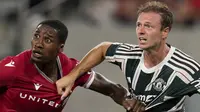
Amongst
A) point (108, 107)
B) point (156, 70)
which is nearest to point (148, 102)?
point (156, 70)

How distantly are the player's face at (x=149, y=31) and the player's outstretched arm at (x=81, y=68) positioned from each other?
368 millimetres

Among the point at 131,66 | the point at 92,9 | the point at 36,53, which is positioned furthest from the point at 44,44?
the point at 92,9

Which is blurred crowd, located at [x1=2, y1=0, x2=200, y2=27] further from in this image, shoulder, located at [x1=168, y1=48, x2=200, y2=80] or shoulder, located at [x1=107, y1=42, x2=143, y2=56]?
shoulder, located at [x1=168, y1=48, x2=200, y2=80]

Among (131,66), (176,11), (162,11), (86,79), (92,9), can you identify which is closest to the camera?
(162,11)

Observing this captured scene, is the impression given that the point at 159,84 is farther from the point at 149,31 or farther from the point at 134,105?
the point at 149,31

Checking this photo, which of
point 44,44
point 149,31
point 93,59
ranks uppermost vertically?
point 149,31

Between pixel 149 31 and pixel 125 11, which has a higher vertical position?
pixel 149 31

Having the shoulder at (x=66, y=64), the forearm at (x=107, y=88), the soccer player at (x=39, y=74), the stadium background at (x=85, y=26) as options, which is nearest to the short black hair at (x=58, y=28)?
the soccer player at (x=39, y=74)

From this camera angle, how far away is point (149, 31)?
3.72 m

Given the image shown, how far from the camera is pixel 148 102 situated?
383 cm

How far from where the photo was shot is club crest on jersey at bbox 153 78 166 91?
12.5 ft

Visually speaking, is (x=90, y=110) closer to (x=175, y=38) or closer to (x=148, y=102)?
(x=175, y=38)

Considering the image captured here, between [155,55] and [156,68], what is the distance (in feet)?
0.27

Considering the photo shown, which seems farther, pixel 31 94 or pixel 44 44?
pixel 31 94
